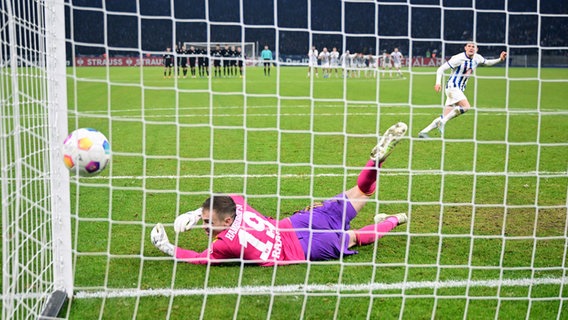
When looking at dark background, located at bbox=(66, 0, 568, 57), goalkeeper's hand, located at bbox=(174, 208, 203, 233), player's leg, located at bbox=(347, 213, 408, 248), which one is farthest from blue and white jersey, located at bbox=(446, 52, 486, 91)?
dark background, located at bbox=(66, 0, 568, 57)

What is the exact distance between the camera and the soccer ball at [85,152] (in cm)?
330

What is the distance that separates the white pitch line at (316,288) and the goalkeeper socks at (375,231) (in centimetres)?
56

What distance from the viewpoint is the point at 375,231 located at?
427 centimetres

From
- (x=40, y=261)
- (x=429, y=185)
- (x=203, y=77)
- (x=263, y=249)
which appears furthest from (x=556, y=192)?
(x=203, y=77)

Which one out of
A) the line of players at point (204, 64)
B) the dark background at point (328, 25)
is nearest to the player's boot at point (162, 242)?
the line of players at point (204, 64)

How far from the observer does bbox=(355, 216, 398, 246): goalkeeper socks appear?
14.0 ft

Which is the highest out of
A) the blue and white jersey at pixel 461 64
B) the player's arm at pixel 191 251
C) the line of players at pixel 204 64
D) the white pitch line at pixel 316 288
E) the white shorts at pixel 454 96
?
the line of players at pixel 204 64

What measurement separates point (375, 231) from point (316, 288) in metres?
0.84

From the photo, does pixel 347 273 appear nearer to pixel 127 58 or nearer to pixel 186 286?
pixel 186 286

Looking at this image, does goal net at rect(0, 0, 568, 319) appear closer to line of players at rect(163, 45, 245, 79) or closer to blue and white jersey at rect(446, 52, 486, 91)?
blue and white jersey at rect(446, 52, 486, 91)

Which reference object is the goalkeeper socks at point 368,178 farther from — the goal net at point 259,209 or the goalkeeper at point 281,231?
the goal net at point 259,209

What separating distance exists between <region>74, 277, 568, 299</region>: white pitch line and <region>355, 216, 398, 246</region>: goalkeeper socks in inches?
22.1

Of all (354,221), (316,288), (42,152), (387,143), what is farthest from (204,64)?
(316,288)

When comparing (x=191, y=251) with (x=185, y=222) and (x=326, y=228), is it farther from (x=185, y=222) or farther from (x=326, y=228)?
(x=326, y=228)
